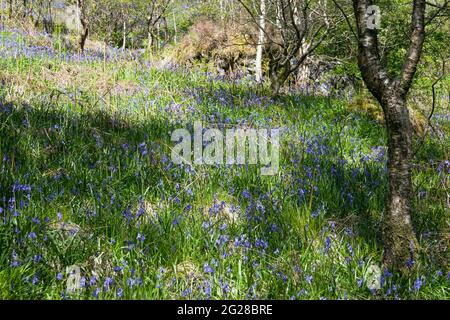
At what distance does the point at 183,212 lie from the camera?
359cm

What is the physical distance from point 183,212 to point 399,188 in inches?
63.7

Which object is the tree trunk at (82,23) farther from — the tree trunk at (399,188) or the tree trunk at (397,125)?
the tree trunk at (399,188)

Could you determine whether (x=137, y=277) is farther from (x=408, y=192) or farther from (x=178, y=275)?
(x=408, y=192)

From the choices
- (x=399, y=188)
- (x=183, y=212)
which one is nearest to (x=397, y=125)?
(x=399, y=188)

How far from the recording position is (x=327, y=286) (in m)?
2.80

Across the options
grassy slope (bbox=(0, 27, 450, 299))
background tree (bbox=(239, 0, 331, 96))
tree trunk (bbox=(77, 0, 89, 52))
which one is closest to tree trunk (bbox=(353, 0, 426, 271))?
grassy slope (bbox=(0, 27, 450, 299))

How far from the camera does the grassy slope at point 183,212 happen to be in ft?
9.09

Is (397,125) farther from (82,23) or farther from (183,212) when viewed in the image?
(82,23)

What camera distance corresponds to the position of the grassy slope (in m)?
2.77

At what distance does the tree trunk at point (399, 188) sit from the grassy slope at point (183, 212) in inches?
6.1

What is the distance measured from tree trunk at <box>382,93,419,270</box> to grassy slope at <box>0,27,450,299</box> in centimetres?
16

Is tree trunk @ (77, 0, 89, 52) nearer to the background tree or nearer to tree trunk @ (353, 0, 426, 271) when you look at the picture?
the background tree

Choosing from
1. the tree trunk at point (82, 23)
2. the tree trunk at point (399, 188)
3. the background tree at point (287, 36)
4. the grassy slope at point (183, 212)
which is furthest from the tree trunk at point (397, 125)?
the tree trunk at point (82, 23)
